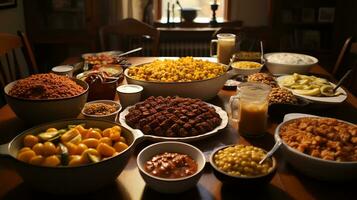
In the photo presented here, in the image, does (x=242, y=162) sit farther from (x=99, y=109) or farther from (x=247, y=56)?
(x=247, y=56)

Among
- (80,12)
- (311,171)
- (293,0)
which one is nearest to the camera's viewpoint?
(311,171)

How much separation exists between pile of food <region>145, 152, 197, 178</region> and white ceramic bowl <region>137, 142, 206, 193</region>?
Result: 0.05 feet

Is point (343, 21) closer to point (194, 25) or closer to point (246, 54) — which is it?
point (194, 25)

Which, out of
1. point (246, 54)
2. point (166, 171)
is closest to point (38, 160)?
point (166, 171)

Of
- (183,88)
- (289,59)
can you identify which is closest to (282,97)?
(183,88)

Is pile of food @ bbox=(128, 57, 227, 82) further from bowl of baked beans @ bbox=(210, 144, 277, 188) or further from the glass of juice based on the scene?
bowl of baked beans @ bbox=(210, 144, 277, 188)

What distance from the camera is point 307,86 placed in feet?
5.70

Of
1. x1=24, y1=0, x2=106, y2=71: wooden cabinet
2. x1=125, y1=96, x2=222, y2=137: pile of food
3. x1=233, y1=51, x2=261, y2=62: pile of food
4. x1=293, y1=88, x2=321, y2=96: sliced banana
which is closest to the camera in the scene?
x1=125, y1=96, x2=222, y2=137: pile of food

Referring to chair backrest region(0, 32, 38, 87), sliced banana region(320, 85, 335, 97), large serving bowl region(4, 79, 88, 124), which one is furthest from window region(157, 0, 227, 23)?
large serving bowl region(4, 79, 88, 124)

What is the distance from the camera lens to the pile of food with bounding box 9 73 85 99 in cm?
140

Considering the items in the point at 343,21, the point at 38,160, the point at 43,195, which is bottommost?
the point at 43,195

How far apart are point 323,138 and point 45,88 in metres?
0.99

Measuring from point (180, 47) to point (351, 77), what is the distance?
198 cm

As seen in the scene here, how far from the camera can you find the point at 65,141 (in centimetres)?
105
